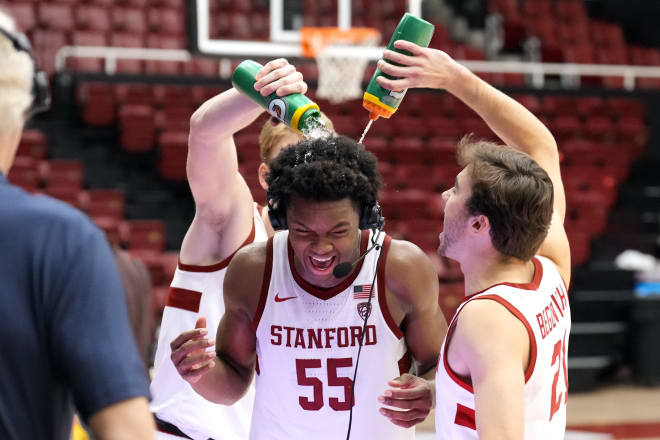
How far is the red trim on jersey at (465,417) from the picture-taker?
210 centimetres

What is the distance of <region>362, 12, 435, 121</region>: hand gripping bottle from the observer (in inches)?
99.7

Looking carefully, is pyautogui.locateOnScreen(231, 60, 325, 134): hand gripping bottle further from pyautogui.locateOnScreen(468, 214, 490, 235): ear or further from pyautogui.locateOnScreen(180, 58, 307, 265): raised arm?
pyautogui.locateOnScreen(468, 214, 490, 235): ear

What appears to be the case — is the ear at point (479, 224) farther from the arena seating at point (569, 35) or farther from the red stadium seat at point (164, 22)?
the arena seating at point (569, 35)

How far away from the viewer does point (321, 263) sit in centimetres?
241

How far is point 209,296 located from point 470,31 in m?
12.4

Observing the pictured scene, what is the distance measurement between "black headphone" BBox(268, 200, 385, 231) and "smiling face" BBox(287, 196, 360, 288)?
0.04m

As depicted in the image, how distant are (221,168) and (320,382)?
0.73 meters

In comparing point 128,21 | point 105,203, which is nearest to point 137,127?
point 105,203

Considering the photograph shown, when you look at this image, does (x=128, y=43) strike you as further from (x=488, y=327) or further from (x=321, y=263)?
(x=488, y=327)

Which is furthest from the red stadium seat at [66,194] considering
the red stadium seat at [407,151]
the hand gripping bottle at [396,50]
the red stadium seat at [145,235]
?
the hand gripping bottle at [396,50]

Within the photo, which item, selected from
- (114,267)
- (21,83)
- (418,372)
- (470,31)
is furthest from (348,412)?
(470,31)

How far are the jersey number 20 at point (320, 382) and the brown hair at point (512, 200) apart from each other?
1.82 feet

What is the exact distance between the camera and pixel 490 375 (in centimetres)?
195

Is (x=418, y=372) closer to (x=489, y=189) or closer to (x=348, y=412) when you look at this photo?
(x=348, y=412)
